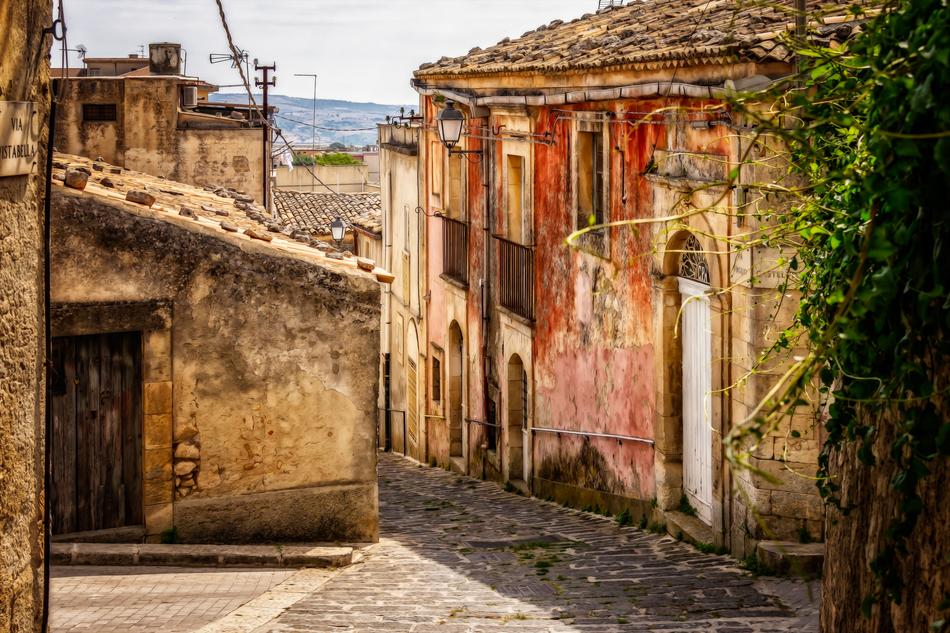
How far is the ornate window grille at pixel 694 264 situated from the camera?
12461 mm

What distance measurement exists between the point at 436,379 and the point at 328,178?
32.7 meters

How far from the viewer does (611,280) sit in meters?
14.9

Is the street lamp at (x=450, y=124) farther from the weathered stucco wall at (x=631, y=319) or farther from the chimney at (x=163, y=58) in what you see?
the chimney at (x=163, y=58)

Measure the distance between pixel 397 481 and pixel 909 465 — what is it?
1647 centimetres

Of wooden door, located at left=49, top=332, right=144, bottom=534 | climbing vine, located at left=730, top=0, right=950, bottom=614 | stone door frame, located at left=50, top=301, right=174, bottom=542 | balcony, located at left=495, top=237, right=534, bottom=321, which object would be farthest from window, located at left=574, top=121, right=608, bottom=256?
climbing vine, located at left=730, top=0, right=950, bottom=614

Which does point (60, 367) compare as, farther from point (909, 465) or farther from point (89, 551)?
point (909, 465)

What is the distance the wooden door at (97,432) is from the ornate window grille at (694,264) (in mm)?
5290

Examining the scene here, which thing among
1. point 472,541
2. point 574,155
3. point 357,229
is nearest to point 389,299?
point 357,229

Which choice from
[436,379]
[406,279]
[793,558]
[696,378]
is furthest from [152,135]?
[793,558]

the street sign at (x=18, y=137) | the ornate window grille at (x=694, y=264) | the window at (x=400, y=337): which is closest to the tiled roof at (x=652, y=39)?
the ornate window grille at (x=694, y=264)

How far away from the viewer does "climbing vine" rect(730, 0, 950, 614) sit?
351 cm

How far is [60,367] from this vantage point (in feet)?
35.2

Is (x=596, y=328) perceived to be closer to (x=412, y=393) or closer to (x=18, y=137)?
(x=18, y=137)

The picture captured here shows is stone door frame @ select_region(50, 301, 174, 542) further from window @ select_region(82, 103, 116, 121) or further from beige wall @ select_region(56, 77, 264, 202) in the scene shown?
window @ select_region(82, 103, 116, 121)
